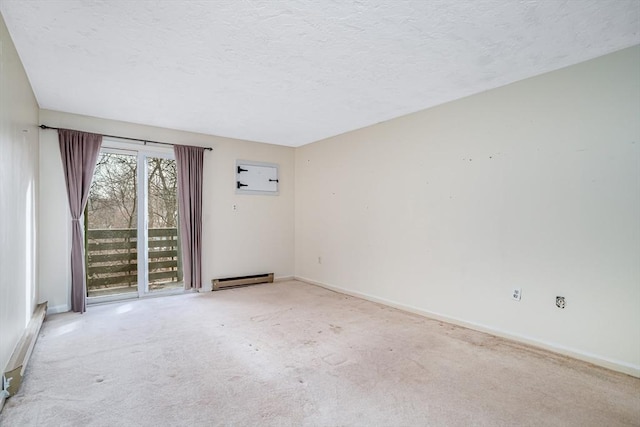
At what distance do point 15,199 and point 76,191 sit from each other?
160cm

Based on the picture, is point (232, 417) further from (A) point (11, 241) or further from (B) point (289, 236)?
(B) point (289, 236)

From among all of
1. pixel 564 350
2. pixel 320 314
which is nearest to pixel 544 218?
pixel 564 350

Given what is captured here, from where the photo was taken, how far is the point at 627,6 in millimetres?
1938

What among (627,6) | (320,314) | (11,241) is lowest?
(320,314)

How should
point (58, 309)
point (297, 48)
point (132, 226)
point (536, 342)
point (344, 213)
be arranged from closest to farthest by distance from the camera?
point (297, 48)
point (536, 342)
point (58, 309)
point (132, 226)
point (344, 213)

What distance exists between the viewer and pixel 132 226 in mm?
4504

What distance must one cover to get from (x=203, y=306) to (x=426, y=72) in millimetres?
3722

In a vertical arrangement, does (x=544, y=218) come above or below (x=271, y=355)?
above

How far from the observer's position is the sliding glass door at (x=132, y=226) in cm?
429

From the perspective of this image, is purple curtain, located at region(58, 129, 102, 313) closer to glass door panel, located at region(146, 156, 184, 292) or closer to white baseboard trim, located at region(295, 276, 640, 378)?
glass door panel, located at region(146, 156, 184, 292)

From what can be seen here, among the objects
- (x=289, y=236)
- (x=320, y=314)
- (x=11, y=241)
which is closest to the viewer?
(x=11, y=241)

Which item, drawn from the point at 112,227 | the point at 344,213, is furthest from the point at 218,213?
the point at 344,213

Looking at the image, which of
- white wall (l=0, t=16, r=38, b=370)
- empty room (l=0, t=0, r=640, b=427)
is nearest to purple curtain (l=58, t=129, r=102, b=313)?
empty room (l=0, t=0, r=640, b=427)

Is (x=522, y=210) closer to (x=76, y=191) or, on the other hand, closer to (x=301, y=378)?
(x=301, y=378)
